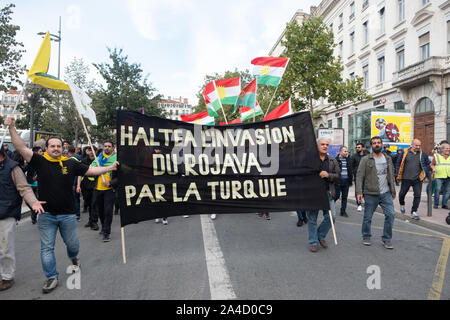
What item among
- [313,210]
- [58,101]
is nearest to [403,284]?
[313,210]

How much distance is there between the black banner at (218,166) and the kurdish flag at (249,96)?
469 centimetres

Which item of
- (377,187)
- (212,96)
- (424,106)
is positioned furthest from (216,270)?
(424,106)

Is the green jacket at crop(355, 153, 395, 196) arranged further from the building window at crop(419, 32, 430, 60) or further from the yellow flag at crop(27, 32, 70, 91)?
the building window at crop(419, 32, 430, 60)

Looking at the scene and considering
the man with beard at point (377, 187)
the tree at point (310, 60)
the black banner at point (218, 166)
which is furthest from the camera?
the tree at point (310, 60)

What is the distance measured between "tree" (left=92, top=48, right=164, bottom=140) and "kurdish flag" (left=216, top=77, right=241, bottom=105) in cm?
1303

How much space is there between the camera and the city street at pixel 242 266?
347 centimetres

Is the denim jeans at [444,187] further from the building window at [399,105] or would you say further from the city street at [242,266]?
the building window at [399,105]

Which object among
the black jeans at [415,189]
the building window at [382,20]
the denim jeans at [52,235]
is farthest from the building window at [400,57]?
the denim jeans at [52,235]

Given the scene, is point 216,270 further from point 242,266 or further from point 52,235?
point 52,235

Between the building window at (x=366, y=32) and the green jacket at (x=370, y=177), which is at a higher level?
the building window at (x=366, y=32)

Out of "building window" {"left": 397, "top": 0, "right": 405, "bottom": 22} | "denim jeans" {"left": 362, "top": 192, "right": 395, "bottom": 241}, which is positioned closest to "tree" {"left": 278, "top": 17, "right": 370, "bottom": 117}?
"building window" {"left": 397, "top": 0, "right": 405, "bottom": 22}

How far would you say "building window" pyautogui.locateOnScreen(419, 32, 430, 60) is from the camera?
834 inches

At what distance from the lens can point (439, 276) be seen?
396cm

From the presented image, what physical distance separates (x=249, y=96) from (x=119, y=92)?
15614 mm
